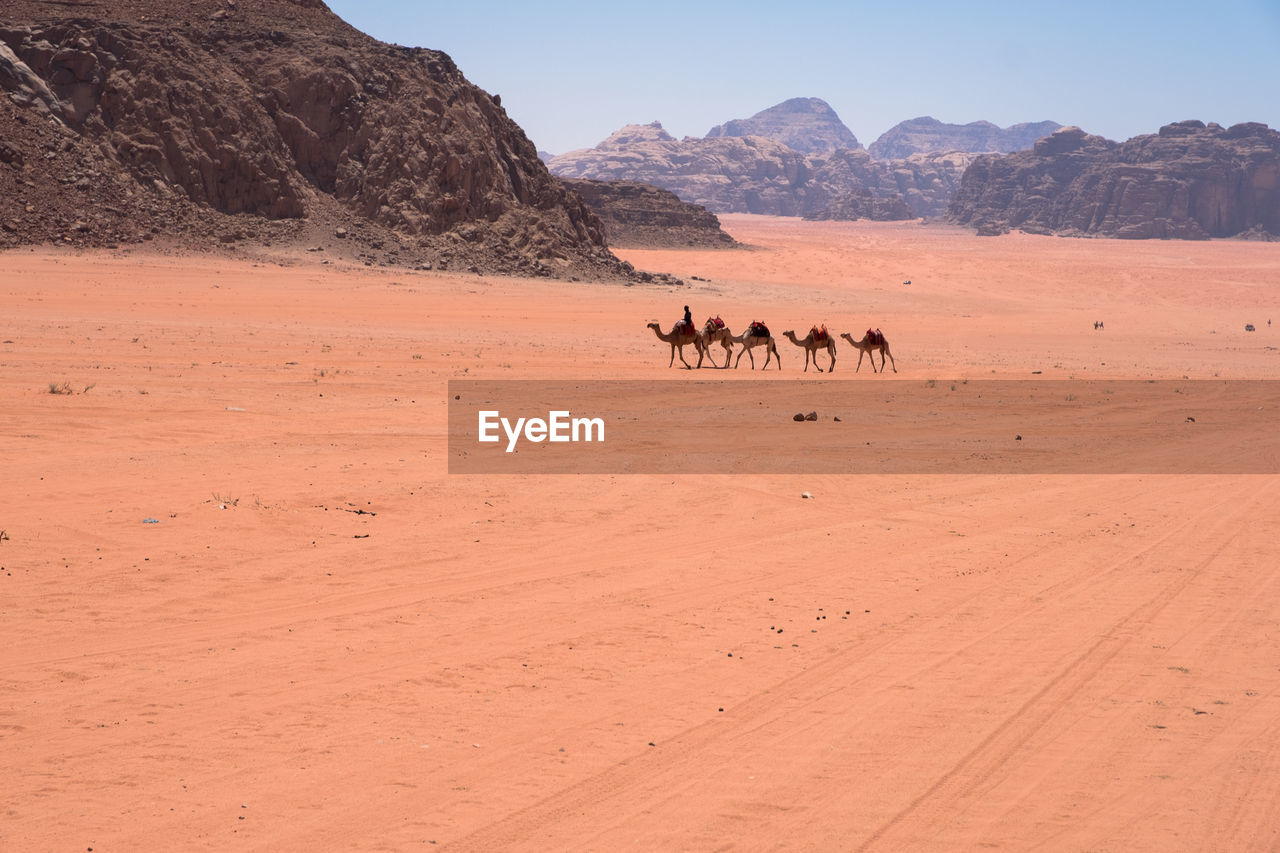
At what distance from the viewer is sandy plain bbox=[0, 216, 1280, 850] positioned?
5363 mm

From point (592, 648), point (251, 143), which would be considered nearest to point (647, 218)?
point (251, 143)

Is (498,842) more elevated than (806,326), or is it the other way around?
(806,326)

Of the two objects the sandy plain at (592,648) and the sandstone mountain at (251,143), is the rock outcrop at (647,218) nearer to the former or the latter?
the sandstone mountain at (251,143)

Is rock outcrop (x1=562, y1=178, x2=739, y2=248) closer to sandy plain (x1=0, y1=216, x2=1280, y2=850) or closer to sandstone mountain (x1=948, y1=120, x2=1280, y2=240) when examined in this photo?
sandstone mountain (x1=948, y1=120, x2=1280, y2=240)

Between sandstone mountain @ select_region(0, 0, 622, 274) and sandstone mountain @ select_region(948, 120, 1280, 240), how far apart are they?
109524 mm

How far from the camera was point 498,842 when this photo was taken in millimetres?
5051

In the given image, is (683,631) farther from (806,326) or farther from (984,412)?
(806,326)

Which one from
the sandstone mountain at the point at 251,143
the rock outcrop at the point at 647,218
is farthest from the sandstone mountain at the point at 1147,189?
the sandstone mountain at the point at 251,143

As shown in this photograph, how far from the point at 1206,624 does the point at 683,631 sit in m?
3.73

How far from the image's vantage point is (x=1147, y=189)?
14988cm

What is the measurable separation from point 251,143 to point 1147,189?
127267 mm

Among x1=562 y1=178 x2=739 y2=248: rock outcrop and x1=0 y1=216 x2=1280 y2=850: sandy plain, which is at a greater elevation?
x1=562 y1=178 x2=739 y2=248: rock outcrop

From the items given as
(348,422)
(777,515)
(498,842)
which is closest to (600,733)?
(498,842)

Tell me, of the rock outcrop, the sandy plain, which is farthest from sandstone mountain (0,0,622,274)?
the sandy plain
